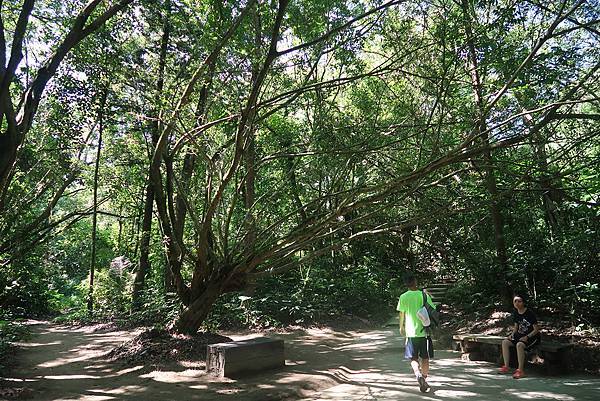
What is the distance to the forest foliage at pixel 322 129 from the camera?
6984 millimetres

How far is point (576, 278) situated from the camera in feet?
28.1

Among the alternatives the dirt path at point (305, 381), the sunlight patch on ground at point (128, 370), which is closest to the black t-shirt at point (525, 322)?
the dirt path at point (305, 381)

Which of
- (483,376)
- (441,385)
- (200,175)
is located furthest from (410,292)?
(200,175)

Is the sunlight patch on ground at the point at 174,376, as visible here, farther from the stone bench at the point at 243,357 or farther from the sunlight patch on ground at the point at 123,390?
the sunlight patch on ground at the point at 123,390

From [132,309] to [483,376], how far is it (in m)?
11.4

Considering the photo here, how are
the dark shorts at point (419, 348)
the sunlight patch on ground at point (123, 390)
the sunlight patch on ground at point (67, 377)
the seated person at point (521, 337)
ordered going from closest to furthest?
the dark shorts at point (419, 348), the sunlight patch on ground at point (123, 390), the seated person at point (521, 337), the sunlight patch on ground at point (67, 377)

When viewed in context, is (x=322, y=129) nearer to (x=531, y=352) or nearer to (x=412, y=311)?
(x=412, y=311)

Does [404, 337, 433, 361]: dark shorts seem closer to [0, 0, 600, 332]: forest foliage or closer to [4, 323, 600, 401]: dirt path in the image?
[4, 323, 600, 401]: dirt path

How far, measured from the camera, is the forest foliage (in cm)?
698

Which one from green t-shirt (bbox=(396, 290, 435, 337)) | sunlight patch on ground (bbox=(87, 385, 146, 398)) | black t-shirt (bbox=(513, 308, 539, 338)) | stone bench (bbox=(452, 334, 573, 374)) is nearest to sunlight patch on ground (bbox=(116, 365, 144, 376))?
sunlight patch on ground (bbox=(87, 385, 146, 398))

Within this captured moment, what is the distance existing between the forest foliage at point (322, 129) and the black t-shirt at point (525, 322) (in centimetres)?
192

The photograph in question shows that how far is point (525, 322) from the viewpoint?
266 inches

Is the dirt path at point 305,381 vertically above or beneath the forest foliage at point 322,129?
beneath

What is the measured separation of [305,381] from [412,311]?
6.73 ft
